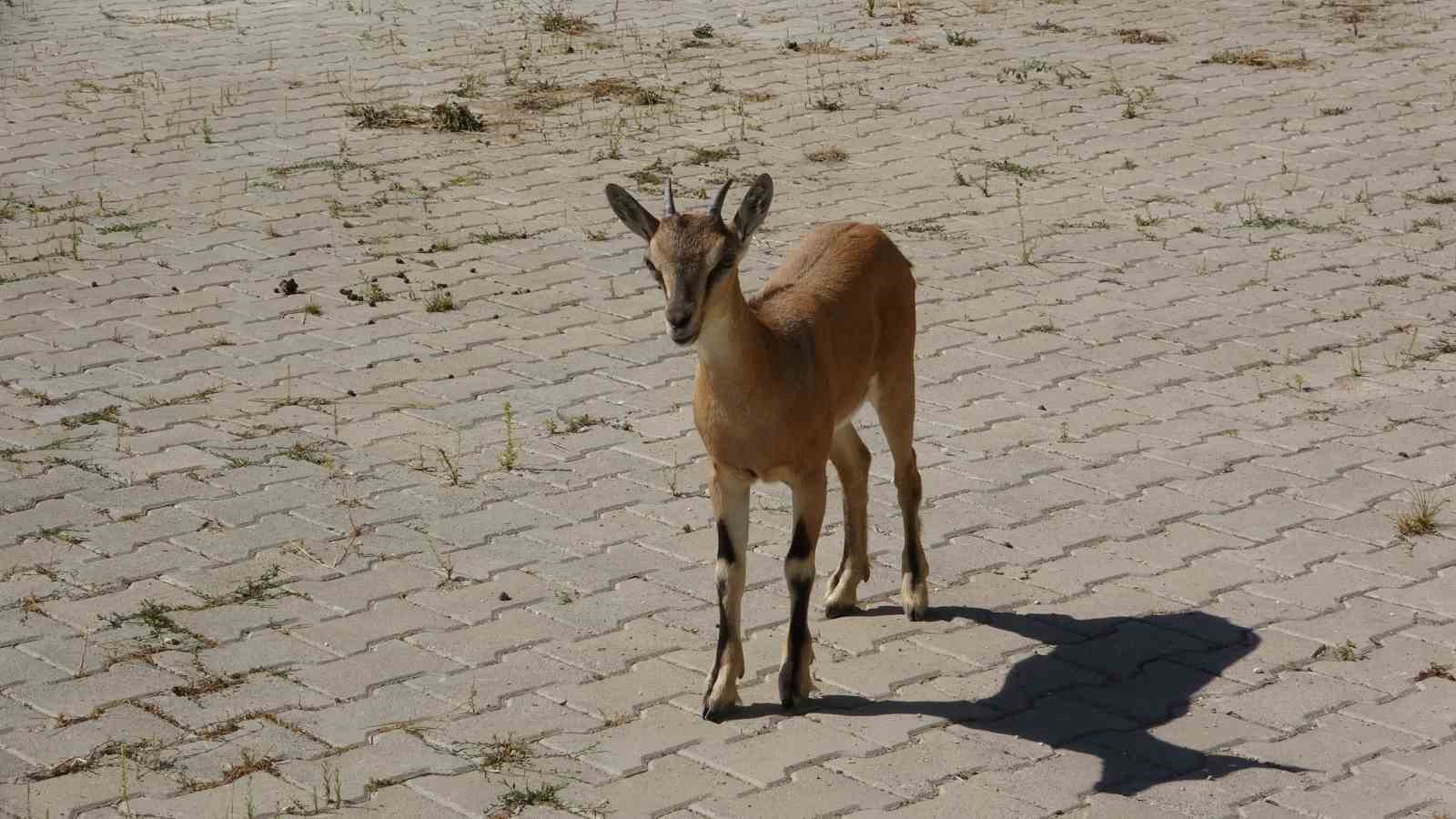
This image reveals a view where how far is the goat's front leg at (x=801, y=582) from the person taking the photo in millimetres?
6395

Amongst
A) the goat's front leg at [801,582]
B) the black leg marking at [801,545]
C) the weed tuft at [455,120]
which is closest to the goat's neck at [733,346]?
the goat's front leg at [801,582]

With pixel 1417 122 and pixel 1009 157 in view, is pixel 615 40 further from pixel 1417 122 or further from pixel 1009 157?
pixel 1417 122

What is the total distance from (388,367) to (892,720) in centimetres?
443

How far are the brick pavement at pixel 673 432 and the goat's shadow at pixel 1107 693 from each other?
23 millimetres

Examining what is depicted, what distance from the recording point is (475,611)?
7.15 meters

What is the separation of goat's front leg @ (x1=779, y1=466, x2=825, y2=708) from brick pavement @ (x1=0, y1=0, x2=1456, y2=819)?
0.11 meters

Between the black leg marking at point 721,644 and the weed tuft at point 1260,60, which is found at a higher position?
the weed tuft at point 1260,60

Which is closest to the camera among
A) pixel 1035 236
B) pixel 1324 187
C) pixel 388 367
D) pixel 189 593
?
pixel 189 593

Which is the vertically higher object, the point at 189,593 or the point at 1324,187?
the point at 1324,187

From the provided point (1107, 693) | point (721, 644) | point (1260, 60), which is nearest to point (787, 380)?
point (721, 644)

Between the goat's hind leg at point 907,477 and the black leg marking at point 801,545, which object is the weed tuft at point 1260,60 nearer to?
the goat's hind leg at point 907,477

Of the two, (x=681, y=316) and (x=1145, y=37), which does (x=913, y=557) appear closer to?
(x=681, y=316)

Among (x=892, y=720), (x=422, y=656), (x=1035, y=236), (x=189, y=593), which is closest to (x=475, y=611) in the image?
(x=422, y=656)

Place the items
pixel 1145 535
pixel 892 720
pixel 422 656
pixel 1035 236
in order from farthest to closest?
1. pixel 1035 236
2. pixel 1145 535
3. pixel 422 656
4. pixel 892 720
